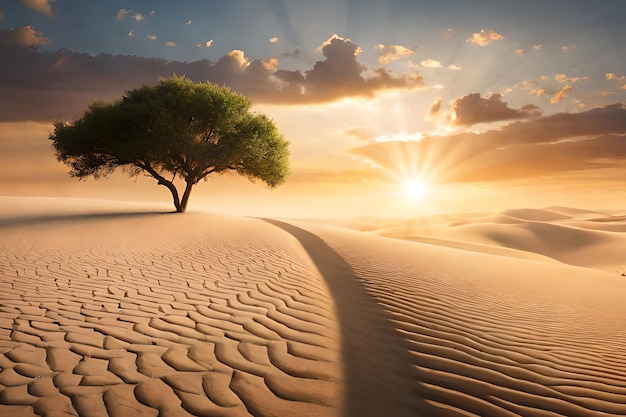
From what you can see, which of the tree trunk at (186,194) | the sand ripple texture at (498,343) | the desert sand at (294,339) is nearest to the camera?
the desert sand at (294,339)

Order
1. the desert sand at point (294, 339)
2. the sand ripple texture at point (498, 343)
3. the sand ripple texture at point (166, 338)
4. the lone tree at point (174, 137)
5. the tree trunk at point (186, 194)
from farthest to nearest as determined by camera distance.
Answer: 1. the tree trunk at point (186, 194)
2. the lone tree at point (174, 137)
3. the sand ripple texture at point (498, 343)
4. the desert sand at point (294, 339)
5. the sand ripple texture at point (166, 338)

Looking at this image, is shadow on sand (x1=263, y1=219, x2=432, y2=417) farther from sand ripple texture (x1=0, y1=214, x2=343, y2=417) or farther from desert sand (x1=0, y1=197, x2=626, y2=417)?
sand ripple texture (x1=0, y1=214, x2=343, y2=417)

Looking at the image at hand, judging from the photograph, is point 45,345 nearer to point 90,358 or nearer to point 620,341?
point 90,358

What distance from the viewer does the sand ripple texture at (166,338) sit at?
3137 mm

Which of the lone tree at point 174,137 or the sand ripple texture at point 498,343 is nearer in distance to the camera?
the sand ripple texture at point 498,343

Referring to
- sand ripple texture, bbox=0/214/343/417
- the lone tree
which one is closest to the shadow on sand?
sand ripple texture, bbox=0/214/343/417

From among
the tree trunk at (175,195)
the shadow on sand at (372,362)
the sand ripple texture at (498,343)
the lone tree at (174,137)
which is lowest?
the shadow on sand at (372,362)

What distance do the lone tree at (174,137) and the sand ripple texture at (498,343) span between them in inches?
646

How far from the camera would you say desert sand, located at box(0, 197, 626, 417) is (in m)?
3.26

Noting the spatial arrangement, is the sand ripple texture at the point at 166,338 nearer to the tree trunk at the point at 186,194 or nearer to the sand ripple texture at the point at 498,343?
the sand ripple texture at the point at 498,343

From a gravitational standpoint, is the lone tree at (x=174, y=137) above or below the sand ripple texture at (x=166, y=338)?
above

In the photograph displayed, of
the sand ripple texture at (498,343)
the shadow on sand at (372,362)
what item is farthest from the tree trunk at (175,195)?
the shadow on sand at (372,362)

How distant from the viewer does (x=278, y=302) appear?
237 inches

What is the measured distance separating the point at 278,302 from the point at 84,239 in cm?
1061
